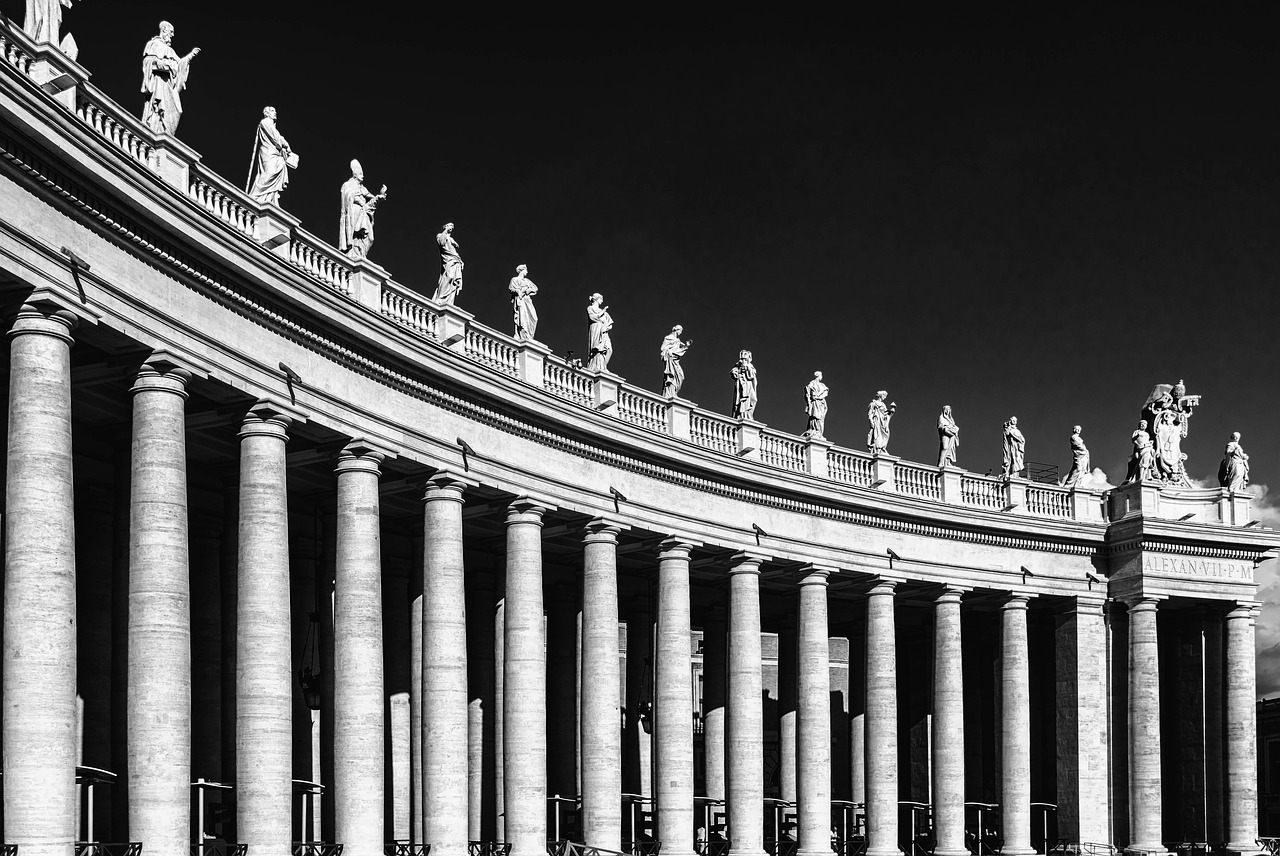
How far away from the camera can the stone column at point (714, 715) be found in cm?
8388

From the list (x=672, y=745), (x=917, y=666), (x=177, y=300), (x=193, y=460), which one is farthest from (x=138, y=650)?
(x=917, y=666)

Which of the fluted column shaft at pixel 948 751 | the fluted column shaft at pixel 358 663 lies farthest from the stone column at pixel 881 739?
the fluted column shaft at pixel 358 663

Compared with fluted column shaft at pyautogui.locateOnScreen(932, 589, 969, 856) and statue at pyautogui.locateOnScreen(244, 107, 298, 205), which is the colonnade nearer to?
fluted column shaft at pyautogui.locateOnScreen(932, 589, 969, 856)

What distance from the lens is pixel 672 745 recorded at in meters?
72.1

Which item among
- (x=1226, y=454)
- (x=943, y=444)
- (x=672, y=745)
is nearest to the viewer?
(x=672, y=745)

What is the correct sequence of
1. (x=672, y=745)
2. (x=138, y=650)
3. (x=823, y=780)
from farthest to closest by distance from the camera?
(x=823, y=780) < (x=672, y=745) < (x=138, y=650)

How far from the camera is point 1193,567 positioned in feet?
299

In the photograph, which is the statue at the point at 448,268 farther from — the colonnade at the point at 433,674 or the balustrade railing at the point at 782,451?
the balustrade railing at the point at 782,451

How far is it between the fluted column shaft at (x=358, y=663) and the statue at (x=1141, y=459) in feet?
173

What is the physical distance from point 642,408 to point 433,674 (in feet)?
65.8

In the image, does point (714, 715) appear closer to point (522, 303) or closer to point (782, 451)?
point (782, 451)

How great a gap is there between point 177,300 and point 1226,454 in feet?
228

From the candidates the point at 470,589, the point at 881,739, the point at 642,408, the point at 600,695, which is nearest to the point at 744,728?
the point at 881,739

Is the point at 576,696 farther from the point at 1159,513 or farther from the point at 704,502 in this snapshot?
the point at 1159,513
